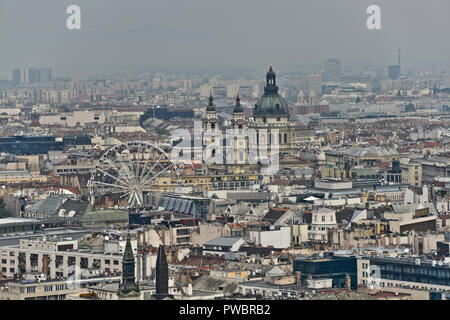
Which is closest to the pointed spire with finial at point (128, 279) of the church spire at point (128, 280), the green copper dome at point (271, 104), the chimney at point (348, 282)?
the church spire at point (128, 280)

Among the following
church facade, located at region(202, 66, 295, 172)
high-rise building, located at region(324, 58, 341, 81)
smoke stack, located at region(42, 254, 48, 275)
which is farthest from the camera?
high-rise building, located at region(324, 58, 341, 81)

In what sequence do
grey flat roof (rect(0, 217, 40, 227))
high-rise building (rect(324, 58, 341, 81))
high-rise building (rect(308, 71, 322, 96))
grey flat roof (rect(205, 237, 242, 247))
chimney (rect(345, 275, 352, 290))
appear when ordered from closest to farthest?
1. chimney (rect(345, 275, 352, 290))
2. grey flat roof (rect(205, 237, 242, 247))
3. grey flat roof (rect(0, 217, 40, 227))
4. high-rise building (rect(324, 58, 341, 81))
5. high-rise building (rect(308, 71, 322, 96))

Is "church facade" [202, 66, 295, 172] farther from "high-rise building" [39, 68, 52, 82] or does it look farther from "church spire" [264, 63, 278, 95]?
"high-rise building" [39, 68, 52, 82]

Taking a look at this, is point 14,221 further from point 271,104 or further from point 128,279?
point 271,104

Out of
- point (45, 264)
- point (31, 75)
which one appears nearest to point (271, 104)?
point (31, 75)

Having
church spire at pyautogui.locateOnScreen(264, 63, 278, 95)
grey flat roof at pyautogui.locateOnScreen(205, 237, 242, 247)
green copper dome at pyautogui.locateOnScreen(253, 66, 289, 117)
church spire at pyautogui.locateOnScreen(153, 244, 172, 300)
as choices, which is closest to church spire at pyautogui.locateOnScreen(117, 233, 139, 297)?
church spire at pyautogui.locateOnScreen(153, 244, 172, 300)
